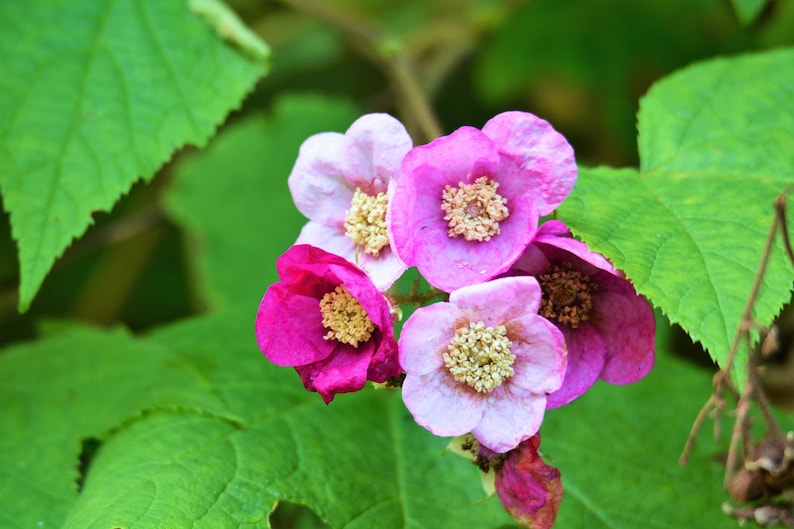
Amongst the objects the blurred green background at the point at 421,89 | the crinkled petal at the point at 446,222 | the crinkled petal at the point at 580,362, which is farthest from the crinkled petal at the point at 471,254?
the blurred green background at the point at 421,89

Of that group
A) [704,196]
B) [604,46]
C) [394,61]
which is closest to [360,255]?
[704,196]

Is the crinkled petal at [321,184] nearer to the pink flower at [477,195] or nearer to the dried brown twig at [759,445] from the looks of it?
the pink flower at [477,195]

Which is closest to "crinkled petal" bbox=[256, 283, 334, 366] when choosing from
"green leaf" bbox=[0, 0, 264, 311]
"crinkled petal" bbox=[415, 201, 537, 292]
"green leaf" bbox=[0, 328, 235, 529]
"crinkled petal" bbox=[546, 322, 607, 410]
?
"crinkled petal" bbox=[415, 201, 537, 292]

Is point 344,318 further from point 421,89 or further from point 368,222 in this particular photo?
point 421,89

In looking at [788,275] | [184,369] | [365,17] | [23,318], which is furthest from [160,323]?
[788,275]

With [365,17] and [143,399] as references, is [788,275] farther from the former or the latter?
[365,17]

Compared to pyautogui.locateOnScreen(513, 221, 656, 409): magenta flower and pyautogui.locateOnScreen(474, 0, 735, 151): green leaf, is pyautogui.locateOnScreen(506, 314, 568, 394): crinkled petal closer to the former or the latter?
pyautogui.locateOnScreen(513, 221, 656, 409): magenta flower
